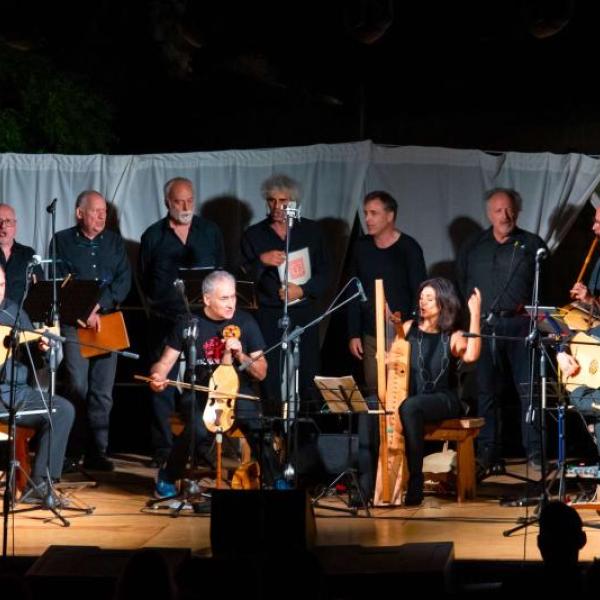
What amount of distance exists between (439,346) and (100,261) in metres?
2.76

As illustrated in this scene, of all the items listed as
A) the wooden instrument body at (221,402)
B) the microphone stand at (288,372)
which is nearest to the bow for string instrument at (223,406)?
the wooden instrument body at (221,402)

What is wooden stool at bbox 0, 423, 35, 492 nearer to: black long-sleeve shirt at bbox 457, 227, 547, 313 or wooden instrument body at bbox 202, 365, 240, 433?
wooden instrument body at bbox 202, 365, 240, 433

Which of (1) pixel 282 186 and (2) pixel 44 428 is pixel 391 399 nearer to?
(1) pixel 282 186

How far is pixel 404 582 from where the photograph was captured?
204 inches

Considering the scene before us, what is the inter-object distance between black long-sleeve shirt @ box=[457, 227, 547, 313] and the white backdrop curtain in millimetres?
587

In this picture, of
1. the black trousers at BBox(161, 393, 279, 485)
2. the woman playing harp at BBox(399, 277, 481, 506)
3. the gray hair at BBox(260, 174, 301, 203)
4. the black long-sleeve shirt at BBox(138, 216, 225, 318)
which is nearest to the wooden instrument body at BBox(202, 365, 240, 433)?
the black trousers at BBox(161, 393, 279, 485)

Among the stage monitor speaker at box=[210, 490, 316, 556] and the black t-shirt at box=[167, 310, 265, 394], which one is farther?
the black t-shirt at box=[167, 310, 265, 394]

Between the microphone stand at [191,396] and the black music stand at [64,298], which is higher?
the black music stand at [64,298]

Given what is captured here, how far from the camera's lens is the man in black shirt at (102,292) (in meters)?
9.97

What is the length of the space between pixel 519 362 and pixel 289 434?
210cm

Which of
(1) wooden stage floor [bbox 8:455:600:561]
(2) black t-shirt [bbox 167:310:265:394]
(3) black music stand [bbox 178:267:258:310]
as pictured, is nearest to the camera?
(1) wooden stage floor [bbox 8:455:600:561]

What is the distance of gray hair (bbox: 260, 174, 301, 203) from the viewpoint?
9844mm

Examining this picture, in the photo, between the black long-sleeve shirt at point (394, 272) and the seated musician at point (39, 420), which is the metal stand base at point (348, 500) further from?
the seated musician at point (39, 420)

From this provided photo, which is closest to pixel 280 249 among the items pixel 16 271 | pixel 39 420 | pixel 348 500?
pixel 16 271
